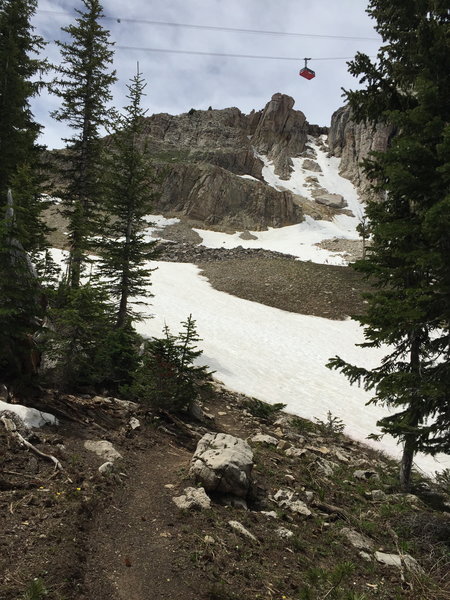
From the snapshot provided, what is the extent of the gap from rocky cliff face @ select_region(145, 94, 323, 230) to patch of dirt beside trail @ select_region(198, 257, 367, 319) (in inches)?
843

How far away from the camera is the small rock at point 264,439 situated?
28.5 feet

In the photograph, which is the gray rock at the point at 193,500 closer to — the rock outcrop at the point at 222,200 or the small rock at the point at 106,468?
the small rock at the point at 106,468

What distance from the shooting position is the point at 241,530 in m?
4.76

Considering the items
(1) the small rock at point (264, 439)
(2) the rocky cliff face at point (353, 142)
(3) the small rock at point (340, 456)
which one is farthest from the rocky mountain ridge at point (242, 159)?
(3) the small rock at point (340, 456)

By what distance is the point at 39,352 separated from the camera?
7.52 m

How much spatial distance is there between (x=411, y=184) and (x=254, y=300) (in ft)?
68.1

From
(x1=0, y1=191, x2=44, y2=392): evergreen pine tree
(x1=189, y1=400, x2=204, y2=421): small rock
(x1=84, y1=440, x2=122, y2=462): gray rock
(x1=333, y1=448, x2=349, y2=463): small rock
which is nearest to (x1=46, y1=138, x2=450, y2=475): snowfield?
(x1=333, y1=448, x2=349, y2=463): small rock

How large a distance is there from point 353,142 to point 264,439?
13049cm

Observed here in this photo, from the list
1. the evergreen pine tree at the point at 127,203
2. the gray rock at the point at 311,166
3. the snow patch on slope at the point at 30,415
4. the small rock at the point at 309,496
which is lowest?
the small rock at the point at 309,496

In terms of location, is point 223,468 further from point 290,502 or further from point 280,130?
point 280,130

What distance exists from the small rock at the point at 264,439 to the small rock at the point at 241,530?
379cm

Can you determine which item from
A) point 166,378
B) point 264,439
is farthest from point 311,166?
point 166,378

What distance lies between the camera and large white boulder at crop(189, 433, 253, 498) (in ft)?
18.3

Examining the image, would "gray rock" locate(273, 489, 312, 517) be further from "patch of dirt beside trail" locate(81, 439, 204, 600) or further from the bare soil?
"patch of dirt beside trail" locate(81, 439, 204, 600)
